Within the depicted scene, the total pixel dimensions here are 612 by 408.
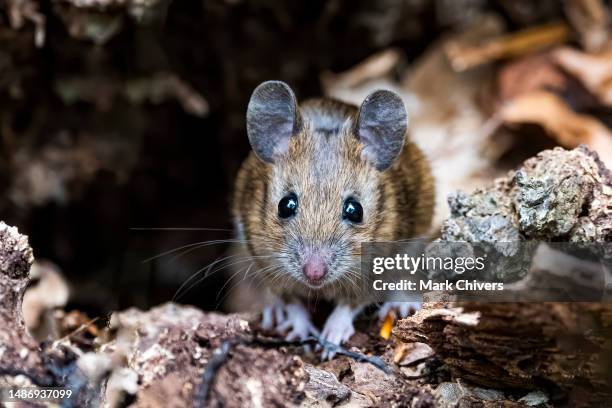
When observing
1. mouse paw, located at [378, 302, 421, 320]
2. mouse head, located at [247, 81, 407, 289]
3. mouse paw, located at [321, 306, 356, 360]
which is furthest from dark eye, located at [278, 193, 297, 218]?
mouse paw, located at [378, 302, 421, 320]

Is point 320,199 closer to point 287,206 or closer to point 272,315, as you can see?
point 287,206

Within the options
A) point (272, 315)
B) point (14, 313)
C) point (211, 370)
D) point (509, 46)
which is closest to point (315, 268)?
point (272, 315)

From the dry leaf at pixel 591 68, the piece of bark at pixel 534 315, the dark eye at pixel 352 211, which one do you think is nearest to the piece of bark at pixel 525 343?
the piece of bark at pixel 534 315

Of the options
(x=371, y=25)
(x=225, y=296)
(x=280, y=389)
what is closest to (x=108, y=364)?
(x=280, y=389)

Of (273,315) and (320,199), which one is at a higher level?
(320,199)

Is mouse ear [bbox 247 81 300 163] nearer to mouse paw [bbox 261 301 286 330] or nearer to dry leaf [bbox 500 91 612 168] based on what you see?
mouse paw [bbox 261 301 286 330]

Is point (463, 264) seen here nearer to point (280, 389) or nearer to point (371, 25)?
point (280, 389)

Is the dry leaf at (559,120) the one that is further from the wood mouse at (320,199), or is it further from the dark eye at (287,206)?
the dark eye at (287,206)
